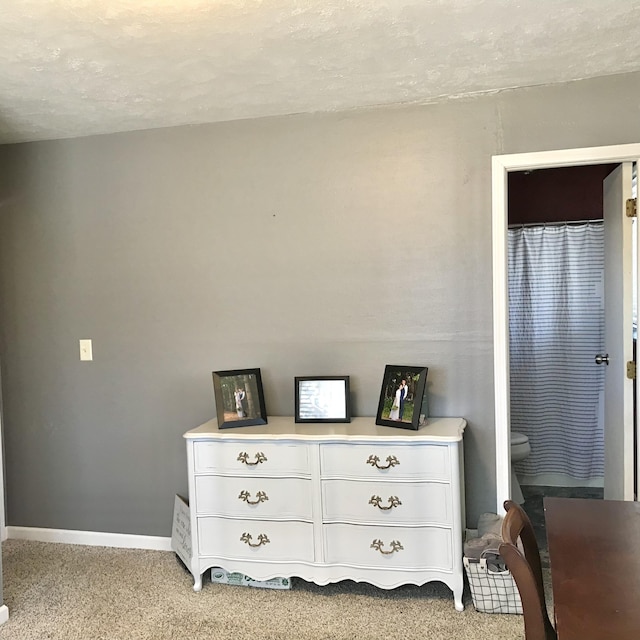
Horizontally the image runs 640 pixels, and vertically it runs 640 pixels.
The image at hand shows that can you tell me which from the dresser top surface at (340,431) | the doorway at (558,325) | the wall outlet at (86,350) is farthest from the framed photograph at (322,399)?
the doorway at (558,325)

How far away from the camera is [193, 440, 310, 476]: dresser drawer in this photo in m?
2.49

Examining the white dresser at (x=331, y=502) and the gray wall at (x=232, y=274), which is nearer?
the white dresser at (x=331, y=502)

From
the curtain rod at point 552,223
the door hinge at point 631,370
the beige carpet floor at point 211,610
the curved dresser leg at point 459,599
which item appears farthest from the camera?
the curtain rod at point 552,223

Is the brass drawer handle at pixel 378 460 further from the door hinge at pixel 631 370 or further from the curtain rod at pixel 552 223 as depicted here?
the curtain rod at pixel 552 223

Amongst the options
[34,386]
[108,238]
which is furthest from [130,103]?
[34,386]

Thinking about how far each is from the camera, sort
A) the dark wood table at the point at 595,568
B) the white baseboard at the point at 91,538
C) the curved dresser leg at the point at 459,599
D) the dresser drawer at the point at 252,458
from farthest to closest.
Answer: the white baseboard at the point at 91,538 → the dresser drawer at the point at 252,458 → the curved dresser leg at the point at 459,599 → the dark wood table at the point at 595,568

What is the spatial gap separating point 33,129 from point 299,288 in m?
1.59

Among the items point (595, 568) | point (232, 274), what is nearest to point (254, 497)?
point (232, 274)

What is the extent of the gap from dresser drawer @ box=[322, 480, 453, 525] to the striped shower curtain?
1.77m

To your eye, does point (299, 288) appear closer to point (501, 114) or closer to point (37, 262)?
point (501, 114)

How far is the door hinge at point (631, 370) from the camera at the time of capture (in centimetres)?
260

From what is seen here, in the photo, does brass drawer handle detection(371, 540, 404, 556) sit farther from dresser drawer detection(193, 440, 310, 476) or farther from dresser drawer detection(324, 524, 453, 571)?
dresser drawer detection(193, 440, 310, 476)

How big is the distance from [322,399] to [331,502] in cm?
47

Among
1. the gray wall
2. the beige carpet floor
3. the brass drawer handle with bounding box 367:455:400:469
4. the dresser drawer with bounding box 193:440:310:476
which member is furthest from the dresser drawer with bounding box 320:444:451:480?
the beige carpet floor
